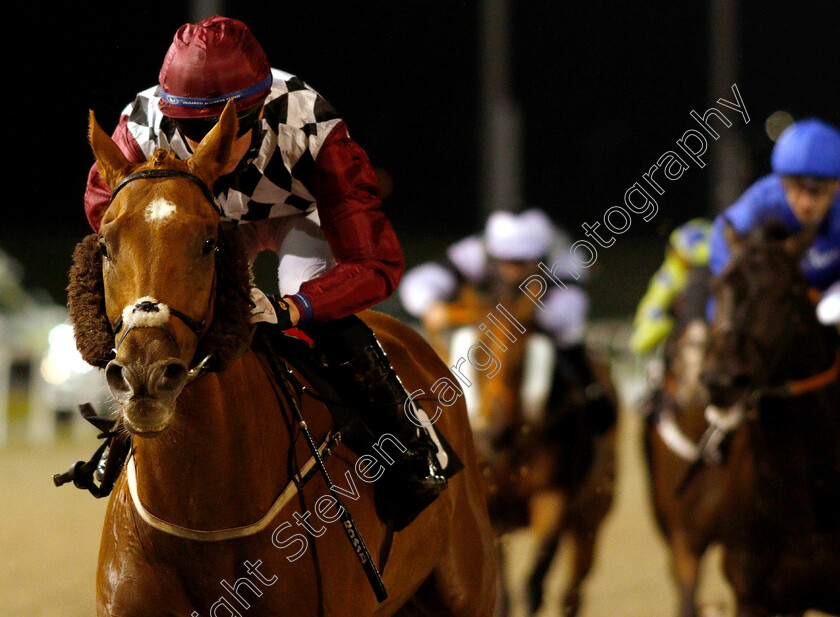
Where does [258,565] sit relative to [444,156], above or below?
above

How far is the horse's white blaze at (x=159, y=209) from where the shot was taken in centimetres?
219

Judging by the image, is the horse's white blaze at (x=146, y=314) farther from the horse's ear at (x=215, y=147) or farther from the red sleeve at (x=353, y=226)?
the red sleeve at (x=353, y=226)

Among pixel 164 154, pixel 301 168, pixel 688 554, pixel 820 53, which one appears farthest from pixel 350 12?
pixel 164 154

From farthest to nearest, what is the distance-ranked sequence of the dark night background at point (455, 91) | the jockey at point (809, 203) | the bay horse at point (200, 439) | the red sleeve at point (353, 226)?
the dark night background at point (455, 91) → the jockey at point (809, 203) → the red sleeve at point (353, 226) → the bay horse at point (200, 439)

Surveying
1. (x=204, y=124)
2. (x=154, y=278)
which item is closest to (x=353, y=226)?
(x=204, y=124)

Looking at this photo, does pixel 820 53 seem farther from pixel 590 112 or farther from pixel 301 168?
pixel 590 112

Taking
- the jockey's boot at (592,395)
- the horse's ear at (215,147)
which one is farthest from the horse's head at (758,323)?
the horse's ear at (215,147)

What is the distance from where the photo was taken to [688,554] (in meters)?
5.24

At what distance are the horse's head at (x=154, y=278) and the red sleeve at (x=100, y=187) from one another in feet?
1.09

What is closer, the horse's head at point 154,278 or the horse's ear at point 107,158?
the horse's head at point 154,278

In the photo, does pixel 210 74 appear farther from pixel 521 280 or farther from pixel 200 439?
pixel 521 280

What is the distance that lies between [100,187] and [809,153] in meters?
3.28

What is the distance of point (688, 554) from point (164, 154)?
3729mm

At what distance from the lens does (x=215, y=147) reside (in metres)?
2.38
